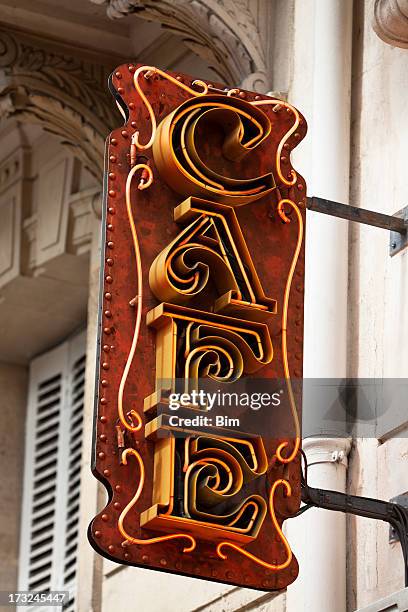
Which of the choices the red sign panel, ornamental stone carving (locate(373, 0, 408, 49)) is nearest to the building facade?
ornamental stone carving (locate(373, 0, 408, 49))

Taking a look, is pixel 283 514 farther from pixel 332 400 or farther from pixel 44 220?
pixel 44 220

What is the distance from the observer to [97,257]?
10.3 metres

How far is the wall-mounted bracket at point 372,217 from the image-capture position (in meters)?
7.02

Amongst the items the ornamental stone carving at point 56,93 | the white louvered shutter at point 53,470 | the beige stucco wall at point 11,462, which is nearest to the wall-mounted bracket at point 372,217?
the ornamental stone carving at point 56,93

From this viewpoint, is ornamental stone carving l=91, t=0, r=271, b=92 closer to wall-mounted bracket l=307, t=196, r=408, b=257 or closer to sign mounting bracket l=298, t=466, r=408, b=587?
wall-mounted bracket l=307, t=196, r=408, b=257

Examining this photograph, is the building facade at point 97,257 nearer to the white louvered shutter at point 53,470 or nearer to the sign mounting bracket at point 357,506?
the white louvered shutter at point 53,470

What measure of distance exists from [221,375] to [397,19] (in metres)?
1.58

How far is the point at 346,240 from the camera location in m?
7.64

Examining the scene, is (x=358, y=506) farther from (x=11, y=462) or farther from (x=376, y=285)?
(x=11, y=462)

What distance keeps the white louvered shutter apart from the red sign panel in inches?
173

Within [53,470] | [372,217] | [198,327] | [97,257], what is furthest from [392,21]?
[53,470]

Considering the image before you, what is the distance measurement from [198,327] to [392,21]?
4.83 ft

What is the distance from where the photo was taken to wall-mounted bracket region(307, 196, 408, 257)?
7.02 metres

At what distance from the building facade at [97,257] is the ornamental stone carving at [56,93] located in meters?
0.01
